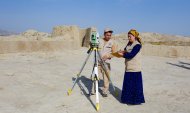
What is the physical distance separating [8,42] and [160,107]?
30.0 ft

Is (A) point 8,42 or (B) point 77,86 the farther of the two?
(A) point 8,42

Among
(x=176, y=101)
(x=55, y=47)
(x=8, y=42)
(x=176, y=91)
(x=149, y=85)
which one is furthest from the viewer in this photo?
(x=55, y=47)

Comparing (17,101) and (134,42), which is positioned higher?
(134,42)

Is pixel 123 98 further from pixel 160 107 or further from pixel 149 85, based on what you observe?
pixel 149 85

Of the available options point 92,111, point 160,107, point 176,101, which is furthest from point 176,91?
point 92,111

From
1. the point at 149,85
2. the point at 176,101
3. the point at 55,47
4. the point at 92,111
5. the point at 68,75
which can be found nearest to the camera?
the point at 92,111

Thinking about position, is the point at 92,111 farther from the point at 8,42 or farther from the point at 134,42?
the point at 8,42

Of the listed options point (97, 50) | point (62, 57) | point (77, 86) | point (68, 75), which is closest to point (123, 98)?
point (97, 50)

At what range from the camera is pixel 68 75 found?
9844mm

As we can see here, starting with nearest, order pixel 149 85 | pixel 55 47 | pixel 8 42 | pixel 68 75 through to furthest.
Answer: pixel 149 85 < pixel 68 75 < pixel 8 42 < pixel 55 47

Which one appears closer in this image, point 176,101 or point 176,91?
point 176,101

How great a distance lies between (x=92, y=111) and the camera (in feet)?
19.8

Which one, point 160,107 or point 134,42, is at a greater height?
point 134,42

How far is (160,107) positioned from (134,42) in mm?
1479
